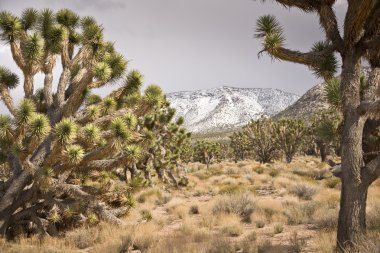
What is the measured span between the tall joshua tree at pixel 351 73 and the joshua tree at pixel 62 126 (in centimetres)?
442

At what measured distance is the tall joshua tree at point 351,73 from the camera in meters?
6.41

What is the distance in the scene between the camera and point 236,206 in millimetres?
12289

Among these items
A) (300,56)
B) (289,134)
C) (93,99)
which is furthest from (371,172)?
(289,134)

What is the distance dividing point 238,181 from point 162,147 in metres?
5.01

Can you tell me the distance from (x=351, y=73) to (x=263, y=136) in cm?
3186

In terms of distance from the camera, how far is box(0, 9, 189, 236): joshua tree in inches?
348

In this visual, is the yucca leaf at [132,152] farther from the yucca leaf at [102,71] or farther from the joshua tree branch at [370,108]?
the joshua tree branch at [370,108]

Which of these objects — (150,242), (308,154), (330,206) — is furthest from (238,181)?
(308,154)

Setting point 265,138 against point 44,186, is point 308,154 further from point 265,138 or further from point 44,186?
point 44,186

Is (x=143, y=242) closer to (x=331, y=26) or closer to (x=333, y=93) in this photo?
(x=333, y=93)

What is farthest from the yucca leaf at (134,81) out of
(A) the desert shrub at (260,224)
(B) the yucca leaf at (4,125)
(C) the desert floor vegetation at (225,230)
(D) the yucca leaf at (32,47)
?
(A) the desert shrub at (260,224)

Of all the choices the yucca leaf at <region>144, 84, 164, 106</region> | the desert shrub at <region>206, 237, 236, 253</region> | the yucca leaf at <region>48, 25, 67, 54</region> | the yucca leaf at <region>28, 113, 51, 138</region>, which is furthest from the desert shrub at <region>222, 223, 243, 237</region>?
the yucca leaf at <region>48, 25, 67, 54</region>

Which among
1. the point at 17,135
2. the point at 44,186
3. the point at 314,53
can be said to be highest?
the point at 314,53

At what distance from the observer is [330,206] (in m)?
11.7
